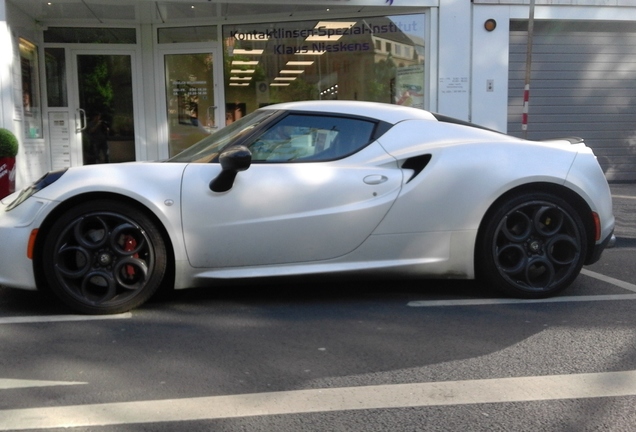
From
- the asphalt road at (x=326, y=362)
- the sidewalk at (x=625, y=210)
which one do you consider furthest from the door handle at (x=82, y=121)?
the sidewalk at (x=625, y=210)

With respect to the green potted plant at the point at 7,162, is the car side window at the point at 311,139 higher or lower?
higher

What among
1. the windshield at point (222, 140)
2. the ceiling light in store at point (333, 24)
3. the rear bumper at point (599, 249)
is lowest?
the rear bumper at point (599, 249)

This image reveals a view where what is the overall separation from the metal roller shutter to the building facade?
0.07 feet

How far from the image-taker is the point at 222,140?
485 centimetres

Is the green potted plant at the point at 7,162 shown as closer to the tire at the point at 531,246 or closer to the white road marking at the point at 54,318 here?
the white road marking at the point at 54,318

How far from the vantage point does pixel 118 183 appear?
14.5ft

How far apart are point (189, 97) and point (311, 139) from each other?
26.5ft

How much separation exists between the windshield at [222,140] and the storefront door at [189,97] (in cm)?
749

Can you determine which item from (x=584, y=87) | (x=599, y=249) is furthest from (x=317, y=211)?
(x=584, y=87)

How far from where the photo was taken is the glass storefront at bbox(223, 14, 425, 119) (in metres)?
11.6

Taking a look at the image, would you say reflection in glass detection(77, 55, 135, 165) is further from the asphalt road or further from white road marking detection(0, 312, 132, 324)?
white road marking detection(0, 312, 132, 324)

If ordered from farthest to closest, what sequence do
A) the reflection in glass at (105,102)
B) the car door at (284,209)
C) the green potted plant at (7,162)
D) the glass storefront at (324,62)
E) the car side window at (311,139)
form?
the reflection in glass at (105,102) → the glass storefront at (324,62) → the green potted plant at (7,162) → the car side window at (311,139) → the car door at (284,209)

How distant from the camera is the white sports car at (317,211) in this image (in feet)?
14.4

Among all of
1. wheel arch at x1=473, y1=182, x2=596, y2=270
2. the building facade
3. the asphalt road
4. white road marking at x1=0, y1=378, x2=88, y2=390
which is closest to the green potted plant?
the building facade
